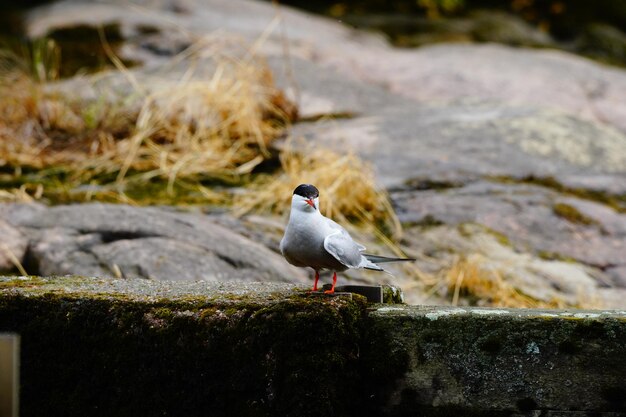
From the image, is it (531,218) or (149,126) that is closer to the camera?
(531,218)

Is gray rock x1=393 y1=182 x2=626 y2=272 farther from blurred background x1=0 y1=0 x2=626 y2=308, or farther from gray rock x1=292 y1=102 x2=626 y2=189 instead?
gray rock x1=292 y1=102 x2=626 y2=189

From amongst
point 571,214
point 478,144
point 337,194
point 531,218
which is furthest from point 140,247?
point 478,144

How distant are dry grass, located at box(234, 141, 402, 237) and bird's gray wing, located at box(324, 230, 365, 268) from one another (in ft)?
6.10

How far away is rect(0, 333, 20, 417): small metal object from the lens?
1.43m

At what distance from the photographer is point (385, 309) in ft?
6.21

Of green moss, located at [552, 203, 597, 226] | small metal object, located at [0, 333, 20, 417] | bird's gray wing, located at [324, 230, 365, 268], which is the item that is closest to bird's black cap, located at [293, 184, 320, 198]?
bird's gray wing, located at [324, 230, 365, 268]

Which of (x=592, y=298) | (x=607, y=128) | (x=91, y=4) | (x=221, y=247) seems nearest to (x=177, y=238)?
(x=221, y=247)

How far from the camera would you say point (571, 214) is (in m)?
4.19

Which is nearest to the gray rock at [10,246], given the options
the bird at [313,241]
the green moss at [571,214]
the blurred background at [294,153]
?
the blurred background at [294,153]

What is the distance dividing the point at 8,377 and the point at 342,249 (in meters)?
0.81

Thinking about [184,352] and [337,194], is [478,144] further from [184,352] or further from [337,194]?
[184,352]

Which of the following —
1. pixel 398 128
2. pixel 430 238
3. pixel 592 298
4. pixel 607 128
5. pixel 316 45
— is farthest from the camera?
pixel 316 45

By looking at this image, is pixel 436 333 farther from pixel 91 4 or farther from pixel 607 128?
pixel 91 4

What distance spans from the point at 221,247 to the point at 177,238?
0.57 ft
